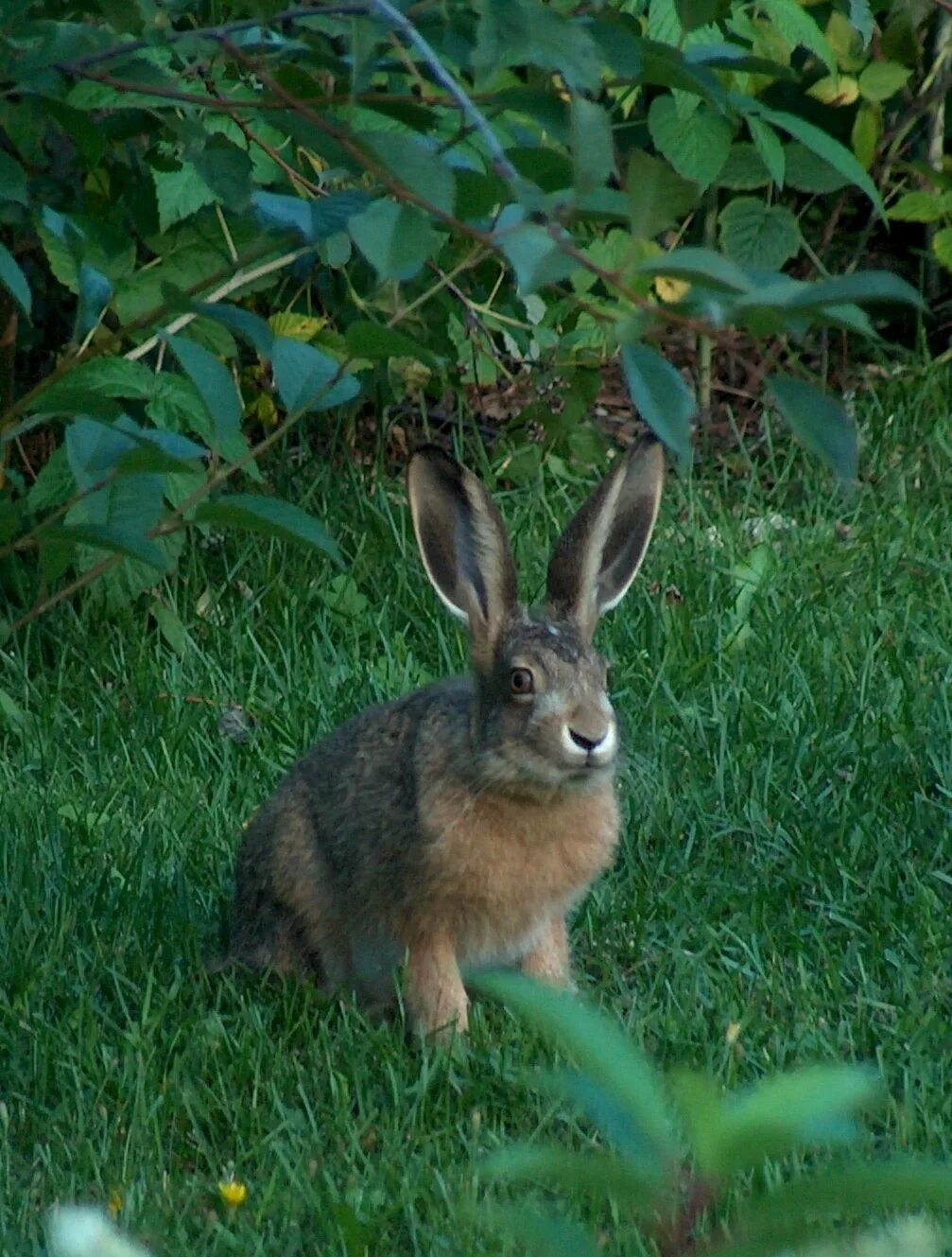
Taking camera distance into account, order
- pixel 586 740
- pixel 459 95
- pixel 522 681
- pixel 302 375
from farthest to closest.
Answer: pixel 522 681, pixel 586 740, pixel 302 375, pixel 459 95

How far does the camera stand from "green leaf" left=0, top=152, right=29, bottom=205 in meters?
2.79

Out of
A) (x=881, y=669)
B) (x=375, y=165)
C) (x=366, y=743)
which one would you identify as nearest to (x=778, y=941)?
(x=366, y=743)

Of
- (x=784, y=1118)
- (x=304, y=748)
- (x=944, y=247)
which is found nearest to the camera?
(x=784, y=1118)

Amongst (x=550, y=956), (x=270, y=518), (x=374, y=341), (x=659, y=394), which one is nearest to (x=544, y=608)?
(x=550, y=956)

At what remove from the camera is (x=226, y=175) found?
243cm

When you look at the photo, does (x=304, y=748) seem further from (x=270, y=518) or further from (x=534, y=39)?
(x=534, y=39)

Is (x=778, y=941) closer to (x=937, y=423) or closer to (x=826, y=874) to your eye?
(x=826, y=874)

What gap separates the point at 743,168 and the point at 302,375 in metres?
2.41

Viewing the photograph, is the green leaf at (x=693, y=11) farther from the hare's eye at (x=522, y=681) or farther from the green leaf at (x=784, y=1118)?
the hare's eye at (x=522, y=681)

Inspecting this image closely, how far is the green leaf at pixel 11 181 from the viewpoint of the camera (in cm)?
279

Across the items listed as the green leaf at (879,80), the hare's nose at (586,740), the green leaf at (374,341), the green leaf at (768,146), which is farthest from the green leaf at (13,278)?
the green leaf at (879,80)

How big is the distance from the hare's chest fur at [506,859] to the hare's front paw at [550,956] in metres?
0.03

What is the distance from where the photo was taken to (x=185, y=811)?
4.39 meters

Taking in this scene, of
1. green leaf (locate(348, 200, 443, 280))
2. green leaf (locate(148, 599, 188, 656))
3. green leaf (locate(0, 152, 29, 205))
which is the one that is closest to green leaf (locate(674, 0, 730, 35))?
green leaf (locate(348, 200, 443, 280))
